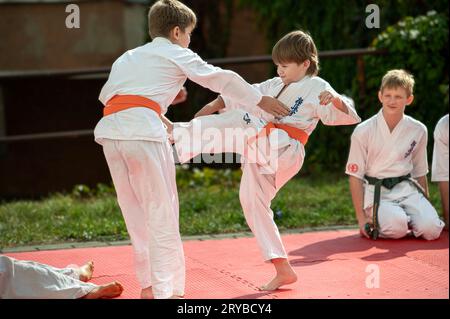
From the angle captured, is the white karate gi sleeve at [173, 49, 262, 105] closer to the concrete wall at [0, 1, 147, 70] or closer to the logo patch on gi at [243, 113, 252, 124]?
the logo patch on gi at [243, 113, 252, 124]

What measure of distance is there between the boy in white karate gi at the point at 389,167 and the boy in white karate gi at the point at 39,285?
2.28 metres

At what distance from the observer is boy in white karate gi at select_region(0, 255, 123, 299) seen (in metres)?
3.69

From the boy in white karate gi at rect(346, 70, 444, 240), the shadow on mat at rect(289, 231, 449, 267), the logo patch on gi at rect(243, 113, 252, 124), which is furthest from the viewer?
the boy in white karate gi at rect(346, 70, 444, 240)

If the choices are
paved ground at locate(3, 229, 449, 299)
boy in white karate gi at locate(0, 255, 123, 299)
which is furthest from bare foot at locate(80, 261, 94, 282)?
boy in white karate gi at locate(0, 255, 123, 299)

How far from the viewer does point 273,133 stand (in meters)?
4.15

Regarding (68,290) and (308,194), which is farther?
(308,194)

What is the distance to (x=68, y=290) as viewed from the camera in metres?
3.77

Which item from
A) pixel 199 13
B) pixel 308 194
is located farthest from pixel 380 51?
pixel 199 13

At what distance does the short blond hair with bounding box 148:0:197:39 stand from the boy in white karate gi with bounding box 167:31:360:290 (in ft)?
1.57

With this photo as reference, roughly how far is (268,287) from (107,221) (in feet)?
7.19

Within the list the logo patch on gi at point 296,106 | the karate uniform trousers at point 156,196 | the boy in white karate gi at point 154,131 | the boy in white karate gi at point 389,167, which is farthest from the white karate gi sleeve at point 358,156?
the karate uniform trousers at point 156,196

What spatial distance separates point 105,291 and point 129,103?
0.90 m
